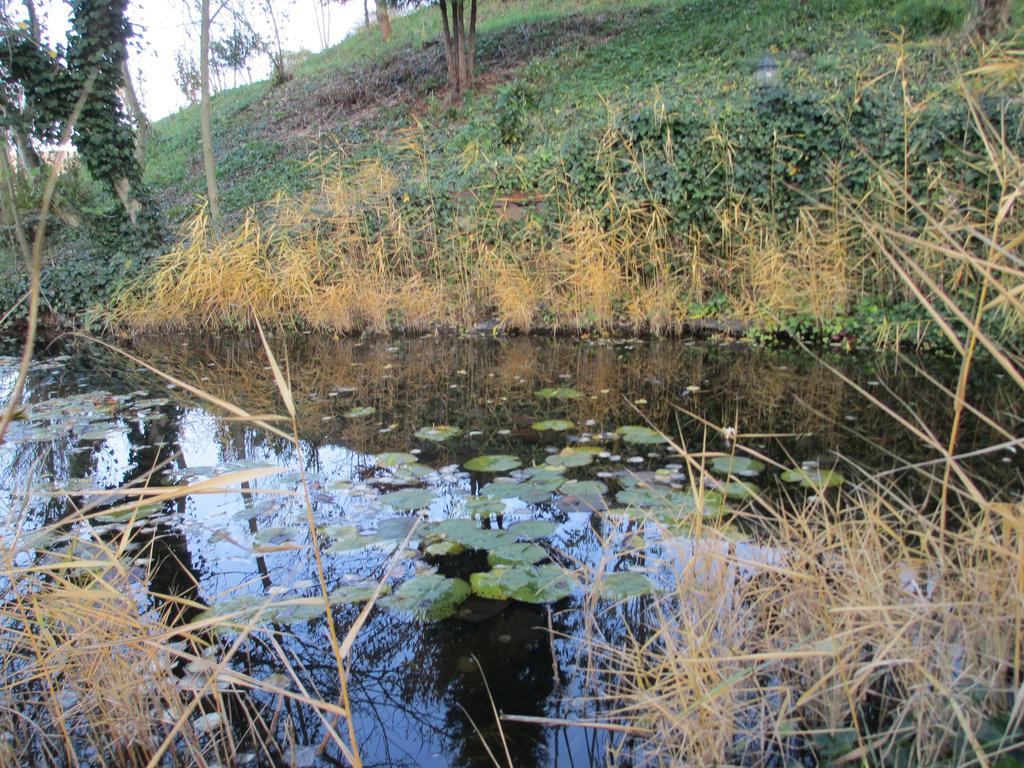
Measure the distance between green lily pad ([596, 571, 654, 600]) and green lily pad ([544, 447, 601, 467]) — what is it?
4.20 ft

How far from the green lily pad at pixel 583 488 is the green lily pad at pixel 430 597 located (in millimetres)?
838

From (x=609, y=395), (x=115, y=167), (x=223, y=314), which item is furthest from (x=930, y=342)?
(x=115, y=167)

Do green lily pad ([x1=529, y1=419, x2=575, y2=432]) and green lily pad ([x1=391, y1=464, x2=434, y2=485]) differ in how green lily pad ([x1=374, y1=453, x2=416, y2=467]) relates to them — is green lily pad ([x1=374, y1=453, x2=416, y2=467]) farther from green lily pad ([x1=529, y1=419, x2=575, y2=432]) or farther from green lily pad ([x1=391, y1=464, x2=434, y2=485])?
green lily pad ([x1=529, y1=419, x2=575, y2=432])

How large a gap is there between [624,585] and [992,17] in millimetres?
11281

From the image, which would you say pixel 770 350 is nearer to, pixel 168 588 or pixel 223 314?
pixel 168 588

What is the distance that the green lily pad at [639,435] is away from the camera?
4148 millimetres

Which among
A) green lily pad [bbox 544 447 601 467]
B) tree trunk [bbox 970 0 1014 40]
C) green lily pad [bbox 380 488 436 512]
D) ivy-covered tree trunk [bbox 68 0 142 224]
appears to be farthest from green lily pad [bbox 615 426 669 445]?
tree trunk [bbox 970 0 1014 40]

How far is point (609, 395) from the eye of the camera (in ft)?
17.2

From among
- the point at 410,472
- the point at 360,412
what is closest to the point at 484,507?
the point at 410,472

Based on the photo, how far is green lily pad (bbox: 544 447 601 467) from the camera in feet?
12.6

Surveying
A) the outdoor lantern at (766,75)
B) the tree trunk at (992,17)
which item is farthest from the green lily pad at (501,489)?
the tree trunk at (992,17)

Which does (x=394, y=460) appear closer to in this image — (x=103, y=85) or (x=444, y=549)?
(x=444, y=549)

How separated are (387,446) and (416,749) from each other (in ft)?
8.18

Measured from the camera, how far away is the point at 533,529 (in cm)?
306
